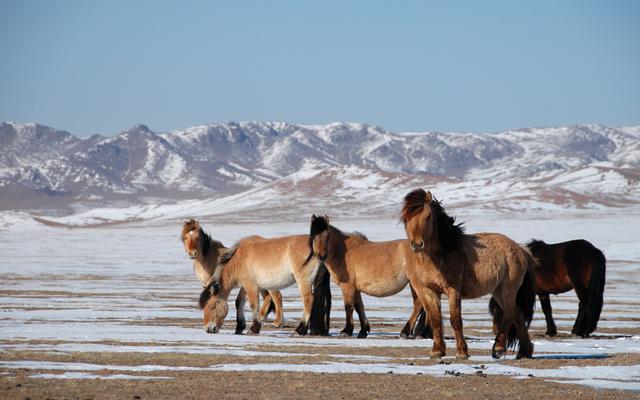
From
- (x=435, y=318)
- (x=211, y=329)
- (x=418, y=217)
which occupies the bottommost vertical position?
(x=211, y=329)

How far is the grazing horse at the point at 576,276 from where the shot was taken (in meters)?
20.6

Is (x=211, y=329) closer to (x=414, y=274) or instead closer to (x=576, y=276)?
(x=414, y=274)

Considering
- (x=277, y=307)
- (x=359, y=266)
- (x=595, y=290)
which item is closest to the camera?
(x=359, y=266)

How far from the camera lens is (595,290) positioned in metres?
21.0

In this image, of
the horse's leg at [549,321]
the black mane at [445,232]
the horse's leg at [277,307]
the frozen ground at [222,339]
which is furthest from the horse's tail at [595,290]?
the horse's leg at [277,307]

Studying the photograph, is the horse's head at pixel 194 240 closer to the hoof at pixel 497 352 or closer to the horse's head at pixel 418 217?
the horse's head at pixel 418 217

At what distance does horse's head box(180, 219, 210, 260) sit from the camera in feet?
74.6

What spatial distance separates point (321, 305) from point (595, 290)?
5399 millimetres

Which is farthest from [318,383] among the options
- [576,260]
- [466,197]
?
[466,197]

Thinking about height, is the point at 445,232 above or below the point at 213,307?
above

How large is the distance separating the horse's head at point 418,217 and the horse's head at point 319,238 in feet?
17.4

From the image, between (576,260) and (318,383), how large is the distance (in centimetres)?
1031

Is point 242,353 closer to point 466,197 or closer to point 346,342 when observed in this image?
point 346,342

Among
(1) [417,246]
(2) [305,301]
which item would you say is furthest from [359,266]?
(1) [417,246]
